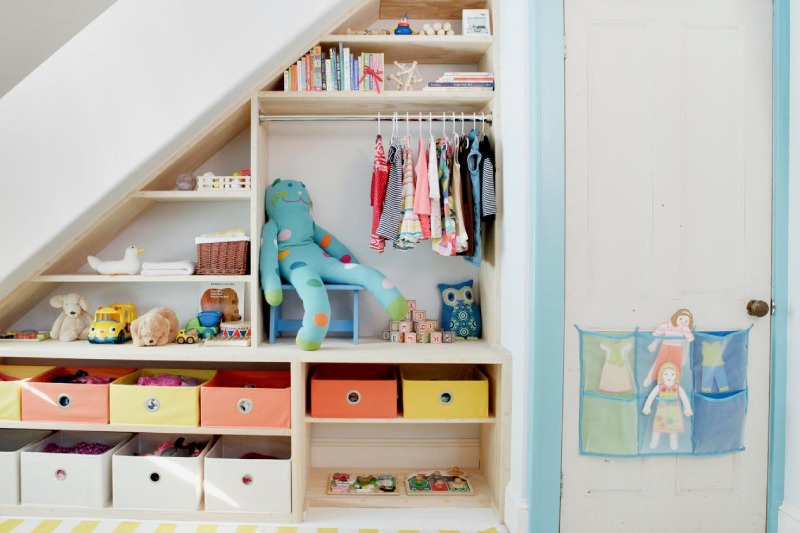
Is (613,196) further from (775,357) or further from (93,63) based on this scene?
(93,63)

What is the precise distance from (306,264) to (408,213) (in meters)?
0.52

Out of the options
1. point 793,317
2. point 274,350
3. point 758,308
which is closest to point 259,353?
point 274,350

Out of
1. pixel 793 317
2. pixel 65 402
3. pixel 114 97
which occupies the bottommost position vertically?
pixel 65 402

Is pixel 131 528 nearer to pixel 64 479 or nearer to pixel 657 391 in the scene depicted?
pixel 64 479

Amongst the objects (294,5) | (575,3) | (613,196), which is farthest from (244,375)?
(575,3)

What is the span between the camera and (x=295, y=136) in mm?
2480

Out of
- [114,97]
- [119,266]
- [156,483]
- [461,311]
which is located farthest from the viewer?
[461,311]

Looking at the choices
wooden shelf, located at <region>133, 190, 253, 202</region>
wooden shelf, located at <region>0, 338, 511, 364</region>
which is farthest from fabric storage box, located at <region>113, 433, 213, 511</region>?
wooden shelf, located at <region>133, 190, 253, 202</region>

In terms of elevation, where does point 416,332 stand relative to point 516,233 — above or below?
below

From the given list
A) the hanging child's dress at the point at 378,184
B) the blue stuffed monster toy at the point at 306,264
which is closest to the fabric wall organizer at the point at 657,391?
the blue stuffed monster toy at the point at 306,264

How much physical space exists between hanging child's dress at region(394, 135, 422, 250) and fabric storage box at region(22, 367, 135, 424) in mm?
1380

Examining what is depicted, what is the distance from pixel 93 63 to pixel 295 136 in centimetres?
88

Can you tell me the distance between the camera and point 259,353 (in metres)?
2.05

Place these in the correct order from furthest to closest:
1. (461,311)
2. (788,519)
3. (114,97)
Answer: (461,311) → (114,97) → (788,519)
